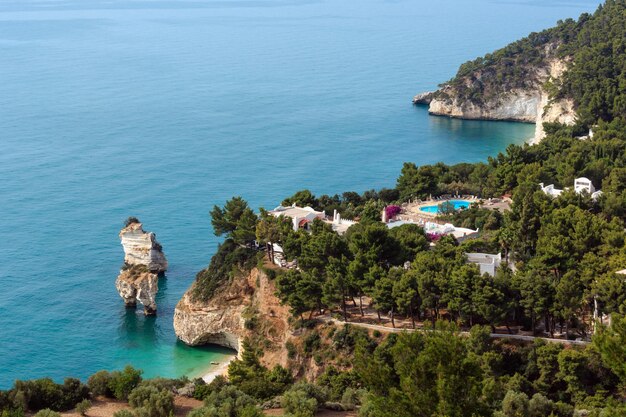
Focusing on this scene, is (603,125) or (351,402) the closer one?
(351,402)

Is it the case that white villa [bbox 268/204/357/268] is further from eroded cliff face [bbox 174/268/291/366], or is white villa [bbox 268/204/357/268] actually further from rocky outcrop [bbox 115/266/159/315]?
rocky outcrop [bbox 115/266/159/315]

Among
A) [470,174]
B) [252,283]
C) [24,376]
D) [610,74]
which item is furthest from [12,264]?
[610,74]

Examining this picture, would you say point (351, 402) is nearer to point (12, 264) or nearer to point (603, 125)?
point (12, 264)

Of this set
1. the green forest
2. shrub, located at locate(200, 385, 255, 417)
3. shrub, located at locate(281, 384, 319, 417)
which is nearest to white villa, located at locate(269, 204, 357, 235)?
the green forest

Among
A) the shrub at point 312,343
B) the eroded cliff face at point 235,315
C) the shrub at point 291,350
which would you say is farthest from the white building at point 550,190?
the shrub at point 291,350

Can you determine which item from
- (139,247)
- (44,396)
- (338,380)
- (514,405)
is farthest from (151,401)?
(139,247)
